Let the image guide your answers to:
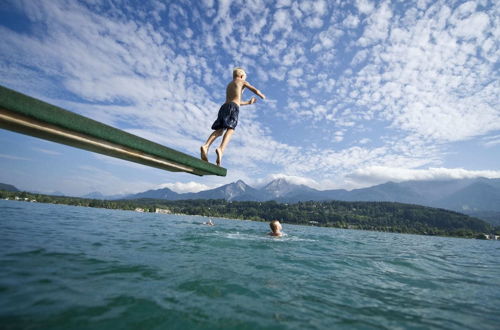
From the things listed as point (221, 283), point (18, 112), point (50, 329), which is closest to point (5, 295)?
point (50, 329)

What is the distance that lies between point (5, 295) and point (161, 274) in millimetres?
2893

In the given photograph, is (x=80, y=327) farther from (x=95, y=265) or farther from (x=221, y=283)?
(x=95, y=265)

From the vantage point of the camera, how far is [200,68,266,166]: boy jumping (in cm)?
749

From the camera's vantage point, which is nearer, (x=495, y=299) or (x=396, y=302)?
(x=396, y=302)

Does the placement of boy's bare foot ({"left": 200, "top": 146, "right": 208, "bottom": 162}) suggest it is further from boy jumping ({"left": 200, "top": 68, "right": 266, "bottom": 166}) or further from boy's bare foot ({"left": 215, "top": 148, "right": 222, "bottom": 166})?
boy's bare foot ({"left": 215, "top": 148, "right": 222, "bottom": 166})

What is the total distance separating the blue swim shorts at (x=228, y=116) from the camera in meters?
7.49

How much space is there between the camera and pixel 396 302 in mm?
5570

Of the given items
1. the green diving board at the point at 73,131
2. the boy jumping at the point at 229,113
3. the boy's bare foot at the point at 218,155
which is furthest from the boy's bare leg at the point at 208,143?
the green diving board at the point at 73,131

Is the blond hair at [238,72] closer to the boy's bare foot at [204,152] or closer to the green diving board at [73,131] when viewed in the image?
the boy's bare foot at [204,152]

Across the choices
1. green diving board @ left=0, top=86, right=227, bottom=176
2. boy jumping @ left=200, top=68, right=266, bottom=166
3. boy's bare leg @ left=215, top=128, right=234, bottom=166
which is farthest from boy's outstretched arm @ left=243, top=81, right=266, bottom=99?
green diving board @ left=0, top=86, right=227, bottom=176

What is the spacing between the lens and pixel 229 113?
297 inches

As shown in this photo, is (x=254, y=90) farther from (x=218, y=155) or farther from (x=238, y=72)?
(x=218, y=155)

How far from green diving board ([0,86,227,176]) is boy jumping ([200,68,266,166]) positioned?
1.68 metres

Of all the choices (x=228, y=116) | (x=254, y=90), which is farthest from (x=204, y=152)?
(x=254, y=90)
